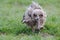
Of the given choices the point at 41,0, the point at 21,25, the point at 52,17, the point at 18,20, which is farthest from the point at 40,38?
the point at 41,0

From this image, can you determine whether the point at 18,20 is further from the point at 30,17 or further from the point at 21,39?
the point at 21,39

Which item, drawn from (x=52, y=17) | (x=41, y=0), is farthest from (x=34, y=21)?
(x=41, y=0)

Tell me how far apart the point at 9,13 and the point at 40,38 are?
136 inches

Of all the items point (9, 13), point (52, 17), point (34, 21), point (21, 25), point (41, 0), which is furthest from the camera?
point (41, 0)

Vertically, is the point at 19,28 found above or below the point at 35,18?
below

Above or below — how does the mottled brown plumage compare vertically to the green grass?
above

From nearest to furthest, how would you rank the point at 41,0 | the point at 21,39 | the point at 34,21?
the point at 21,39 < the point at 34,21 < the point at 41,0

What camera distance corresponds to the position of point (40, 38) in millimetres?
6766

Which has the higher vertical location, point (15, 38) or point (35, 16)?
point (35, 16)

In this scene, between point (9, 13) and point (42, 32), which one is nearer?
point (42, 32)

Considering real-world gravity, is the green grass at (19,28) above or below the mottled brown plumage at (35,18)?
below

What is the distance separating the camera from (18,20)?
27.6ft

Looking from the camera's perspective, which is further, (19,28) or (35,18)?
(19,28)

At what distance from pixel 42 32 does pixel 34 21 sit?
52cm
